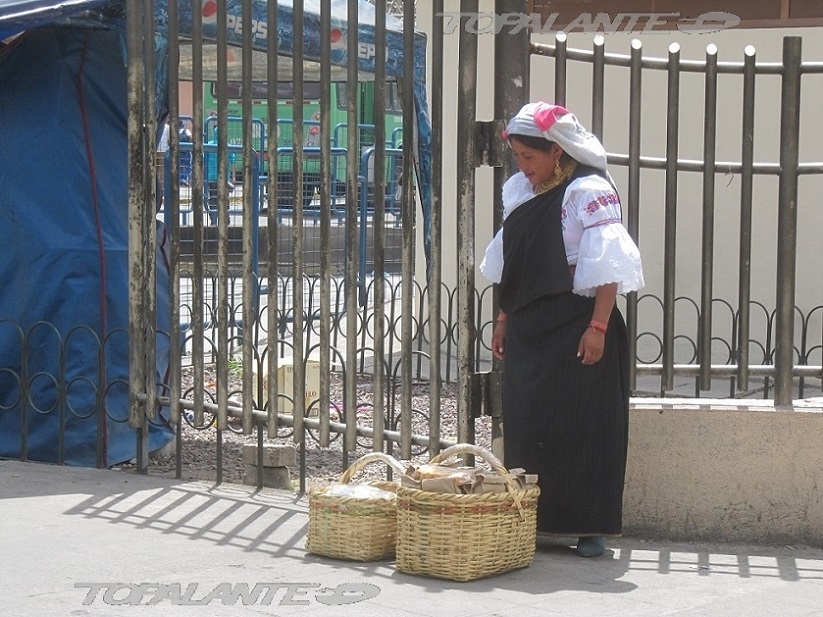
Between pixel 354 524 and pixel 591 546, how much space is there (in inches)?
35.2

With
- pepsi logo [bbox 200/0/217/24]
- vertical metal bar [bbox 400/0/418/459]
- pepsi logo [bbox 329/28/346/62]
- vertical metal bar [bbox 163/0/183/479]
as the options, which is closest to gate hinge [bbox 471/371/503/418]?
vertical metal bar [bbox 400/0/418/459]

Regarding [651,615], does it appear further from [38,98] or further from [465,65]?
[38,98]

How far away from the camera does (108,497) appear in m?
6.05

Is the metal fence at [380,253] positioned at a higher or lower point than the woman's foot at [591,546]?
higher

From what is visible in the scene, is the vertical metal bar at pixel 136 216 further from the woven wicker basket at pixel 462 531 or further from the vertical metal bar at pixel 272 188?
the woven wicker basket at pixel 462 531

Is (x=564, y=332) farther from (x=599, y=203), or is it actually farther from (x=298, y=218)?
(x=298, y=218)

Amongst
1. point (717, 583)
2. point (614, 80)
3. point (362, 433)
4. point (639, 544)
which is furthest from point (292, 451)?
point (614, 80)

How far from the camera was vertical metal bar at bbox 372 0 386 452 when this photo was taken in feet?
17.9

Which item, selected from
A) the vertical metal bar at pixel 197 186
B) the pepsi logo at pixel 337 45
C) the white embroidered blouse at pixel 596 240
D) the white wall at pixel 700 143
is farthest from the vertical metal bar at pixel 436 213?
the white wall at pixel 700 143

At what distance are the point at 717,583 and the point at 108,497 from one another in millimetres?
2722

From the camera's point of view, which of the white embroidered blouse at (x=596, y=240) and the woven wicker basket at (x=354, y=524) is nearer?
the white embroidered blouse at (x=596, y=240)

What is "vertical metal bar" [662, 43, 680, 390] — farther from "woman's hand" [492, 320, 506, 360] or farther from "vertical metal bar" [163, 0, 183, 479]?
"vertical metal bar" [163, 0, 183, 479]

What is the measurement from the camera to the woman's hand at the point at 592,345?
482cm

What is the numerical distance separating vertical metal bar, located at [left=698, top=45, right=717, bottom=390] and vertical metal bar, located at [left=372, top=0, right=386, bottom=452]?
1.26m
